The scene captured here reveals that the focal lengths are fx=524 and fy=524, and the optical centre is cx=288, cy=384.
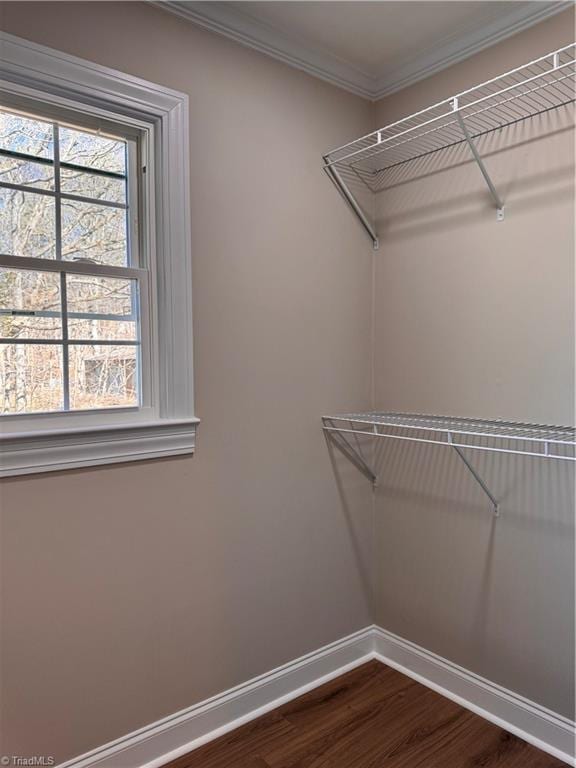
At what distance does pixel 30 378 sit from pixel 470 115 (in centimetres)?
158

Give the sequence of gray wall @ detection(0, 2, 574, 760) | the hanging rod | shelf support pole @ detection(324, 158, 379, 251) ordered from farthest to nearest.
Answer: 1. shelf support pole @ detection(324, 158, 379, 251)
2. the hanging rod
3. gray wall @ detection(0, 2, 574, 760)

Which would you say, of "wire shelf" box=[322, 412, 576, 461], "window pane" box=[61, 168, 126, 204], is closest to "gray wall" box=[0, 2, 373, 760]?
"wire shelf" box=[322, 412, 576, 461]

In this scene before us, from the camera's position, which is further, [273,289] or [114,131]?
[273,289]

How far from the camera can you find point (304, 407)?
6.51 ft

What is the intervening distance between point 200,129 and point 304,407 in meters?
1.01

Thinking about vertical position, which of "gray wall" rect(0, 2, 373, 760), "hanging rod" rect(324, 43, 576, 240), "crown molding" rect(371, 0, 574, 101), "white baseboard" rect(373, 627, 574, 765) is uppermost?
"crown molding" rect(371, 0, 574, 101)

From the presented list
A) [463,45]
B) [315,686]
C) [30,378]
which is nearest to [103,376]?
[30,378]

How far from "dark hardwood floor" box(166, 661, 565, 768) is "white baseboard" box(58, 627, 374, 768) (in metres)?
0.03

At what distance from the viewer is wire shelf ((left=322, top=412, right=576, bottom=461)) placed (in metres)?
1.56

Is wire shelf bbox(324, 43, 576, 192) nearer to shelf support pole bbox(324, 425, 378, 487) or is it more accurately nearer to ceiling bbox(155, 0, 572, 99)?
ceiling bbox(155, 0, 572, 99)

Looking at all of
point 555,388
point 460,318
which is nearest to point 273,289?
point 460,318

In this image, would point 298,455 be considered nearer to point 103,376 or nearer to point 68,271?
point 103,376

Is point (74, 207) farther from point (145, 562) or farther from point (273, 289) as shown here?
point (145, 562)

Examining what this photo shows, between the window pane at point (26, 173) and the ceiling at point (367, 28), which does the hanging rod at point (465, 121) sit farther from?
the window pane at point (26, 173)
